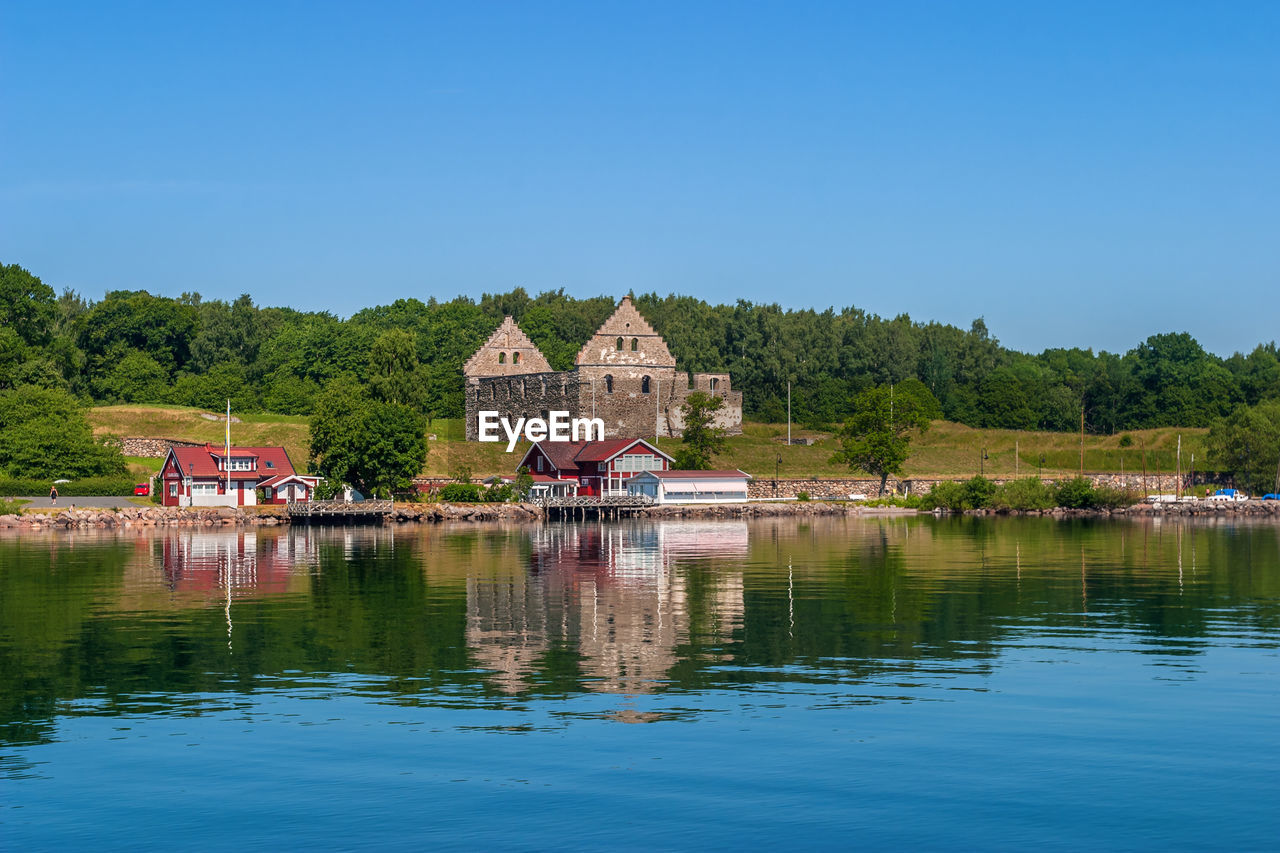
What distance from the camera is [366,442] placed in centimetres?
8431

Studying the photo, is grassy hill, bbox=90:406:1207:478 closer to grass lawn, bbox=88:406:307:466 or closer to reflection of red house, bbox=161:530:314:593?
grass lawn, bbox=88:406:307:466

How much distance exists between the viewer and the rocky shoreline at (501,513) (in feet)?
257

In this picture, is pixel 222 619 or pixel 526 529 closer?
pixel 222 619

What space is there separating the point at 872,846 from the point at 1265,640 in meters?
18.8

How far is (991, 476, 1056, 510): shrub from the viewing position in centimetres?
9578

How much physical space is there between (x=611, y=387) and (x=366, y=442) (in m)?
28.1

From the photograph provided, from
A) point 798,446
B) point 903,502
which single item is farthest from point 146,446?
point 903,502

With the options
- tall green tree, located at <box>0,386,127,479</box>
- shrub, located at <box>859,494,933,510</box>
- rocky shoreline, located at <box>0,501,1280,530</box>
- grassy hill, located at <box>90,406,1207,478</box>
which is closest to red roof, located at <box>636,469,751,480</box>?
rocky shoreline, located at <box>0,501,1280,530</box>

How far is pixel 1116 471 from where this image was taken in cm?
11519

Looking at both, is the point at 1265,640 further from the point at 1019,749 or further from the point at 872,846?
the point at 872,846

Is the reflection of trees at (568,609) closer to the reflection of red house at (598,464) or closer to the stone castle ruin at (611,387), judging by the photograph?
the reflection of red house at (598,464)

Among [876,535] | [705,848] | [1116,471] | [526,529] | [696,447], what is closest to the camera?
[705,848]

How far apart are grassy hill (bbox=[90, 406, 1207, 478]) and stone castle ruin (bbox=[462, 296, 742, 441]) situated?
3.46m

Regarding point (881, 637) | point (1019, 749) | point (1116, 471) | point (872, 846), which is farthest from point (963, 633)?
point (1116, 471)
